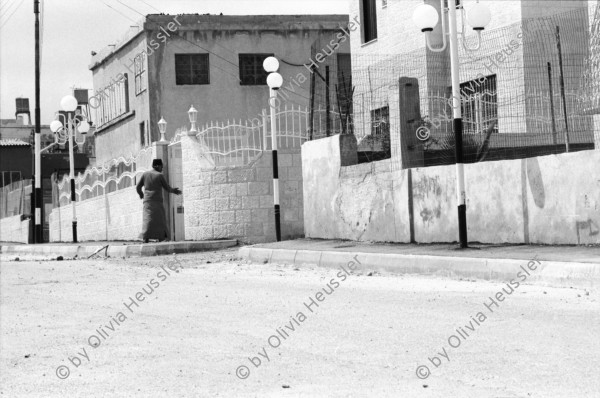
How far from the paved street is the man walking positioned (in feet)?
29.6

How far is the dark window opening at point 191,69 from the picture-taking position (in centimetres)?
3553

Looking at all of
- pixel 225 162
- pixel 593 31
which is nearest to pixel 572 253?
pixel 593 31

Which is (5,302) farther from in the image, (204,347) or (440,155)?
(440,155)

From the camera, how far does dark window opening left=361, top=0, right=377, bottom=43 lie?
28.7 m

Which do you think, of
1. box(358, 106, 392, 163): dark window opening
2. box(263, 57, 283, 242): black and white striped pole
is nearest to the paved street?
box(358, 106, 392, 163): dark window opening

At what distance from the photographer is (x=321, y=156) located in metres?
19.6

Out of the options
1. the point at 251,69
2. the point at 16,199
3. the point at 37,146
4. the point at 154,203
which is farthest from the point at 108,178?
the point at 16,199

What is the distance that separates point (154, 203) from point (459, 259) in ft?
34.5

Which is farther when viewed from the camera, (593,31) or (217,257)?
(217,257)

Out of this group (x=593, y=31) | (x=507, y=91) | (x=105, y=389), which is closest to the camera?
(x=105, y=389)

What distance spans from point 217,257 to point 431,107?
16.0 feet

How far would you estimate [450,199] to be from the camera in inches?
610

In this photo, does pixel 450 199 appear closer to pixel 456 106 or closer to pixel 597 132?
pixel 456 106

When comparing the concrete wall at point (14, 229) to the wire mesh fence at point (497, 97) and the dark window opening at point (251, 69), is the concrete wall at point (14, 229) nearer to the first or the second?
the dark window opening at point (251, 69)
